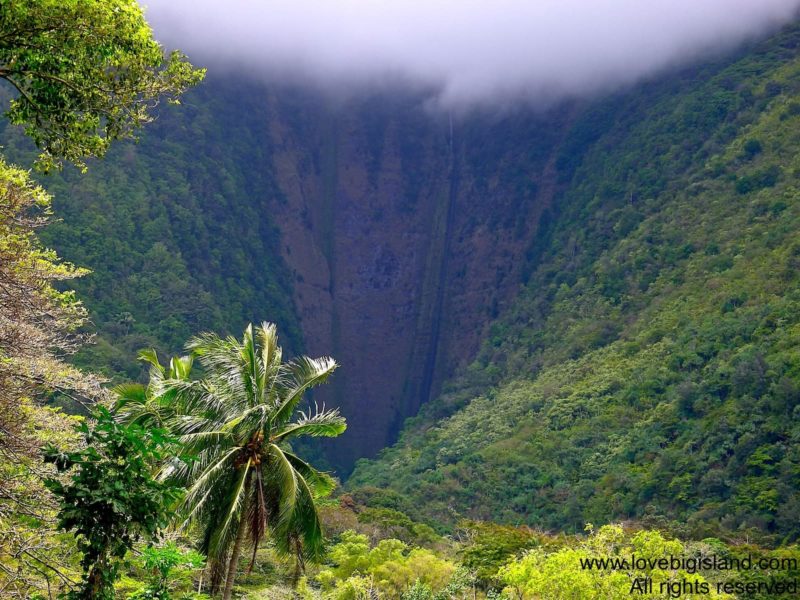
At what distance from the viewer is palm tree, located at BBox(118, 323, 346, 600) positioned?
12.0 m

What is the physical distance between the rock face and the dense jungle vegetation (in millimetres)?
6068

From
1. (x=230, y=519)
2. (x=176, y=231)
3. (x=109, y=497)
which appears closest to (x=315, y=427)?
(x=230, y=519)

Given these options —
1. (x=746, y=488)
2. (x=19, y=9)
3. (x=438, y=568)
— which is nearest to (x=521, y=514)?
(x=746, y=488)

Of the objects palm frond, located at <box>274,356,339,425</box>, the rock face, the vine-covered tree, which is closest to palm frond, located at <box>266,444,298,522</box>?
palm frond, located at <box>274,356,339,425</box>

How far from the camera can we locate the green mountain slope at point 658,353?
45531 mm

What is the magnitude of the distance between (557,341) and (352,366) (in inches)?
1467

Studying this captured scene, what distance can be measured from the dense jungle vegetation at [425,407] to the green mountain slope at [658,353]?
→ 25 cm

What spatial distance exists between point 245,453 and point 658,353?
1949 inches

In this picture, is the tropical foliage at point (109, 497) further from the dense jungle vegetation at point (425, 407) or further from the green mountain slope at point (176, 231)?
the green mountain slope at point (176, 231)

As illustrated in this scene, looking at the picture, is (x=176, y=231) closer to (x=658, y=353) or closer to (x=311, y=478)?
(x=658, y=353)

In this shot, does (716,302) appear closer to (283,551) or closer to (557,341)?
(557,341)

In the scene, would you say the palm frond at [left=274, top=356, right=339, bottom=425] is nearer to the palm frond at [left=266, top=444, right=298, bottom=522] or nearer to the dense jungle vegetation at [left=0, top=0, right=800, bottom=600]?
the dense jungle vegetation at [left=0, top=0, right=800, bottom=600]

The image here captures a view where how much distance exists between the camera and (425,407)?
87.1 m

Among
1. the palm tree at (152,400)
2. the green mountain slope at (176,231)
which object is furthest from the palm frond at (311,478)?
the green mountain slope at (176,231)
